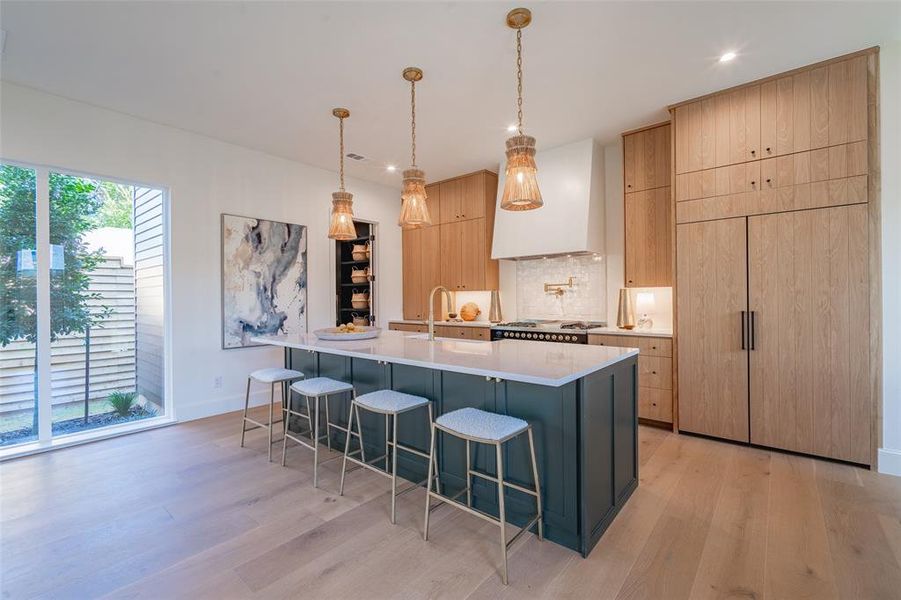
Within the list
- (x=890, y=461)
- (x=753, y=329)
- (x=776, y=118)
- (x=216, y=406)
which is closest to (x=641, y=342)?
(x=753, y=329)

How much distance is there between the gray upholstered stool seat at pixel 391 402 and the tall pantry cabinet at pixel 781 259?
97.1 inches

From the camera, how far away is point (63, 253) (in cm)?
352

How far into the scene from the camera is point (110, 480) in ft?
9.26

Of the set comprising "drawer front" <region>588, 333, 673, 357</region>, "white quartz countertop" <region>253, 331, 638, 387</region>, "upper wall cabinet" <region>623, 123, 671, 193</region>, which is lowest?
"drawer front" <region>588, 333, 673, 357</region>

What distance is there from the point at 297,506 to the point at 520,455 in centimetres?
136

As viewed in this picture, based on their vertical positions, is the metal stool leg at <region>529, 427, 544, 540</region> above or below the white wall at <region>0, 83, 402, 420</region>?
below

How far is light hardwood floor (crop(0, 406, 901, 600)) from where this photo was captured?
5.85ft

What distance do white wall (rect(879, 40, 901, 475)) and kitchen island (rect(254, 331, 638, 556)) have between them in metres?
1.84

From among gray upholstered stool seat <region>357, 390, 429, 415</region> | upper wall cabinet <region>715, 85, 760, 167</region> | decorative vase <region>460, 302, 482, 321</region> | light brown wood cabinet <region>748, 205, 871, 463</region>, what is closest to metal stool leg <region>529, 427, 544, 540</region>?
Result: gray upholstered stool seat <region>357, 390, 429, 415</region>

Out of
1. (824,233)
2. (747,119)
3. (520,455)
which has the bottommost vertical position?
(520,455)

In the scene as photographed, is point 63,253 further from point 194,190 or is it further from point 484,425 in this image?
point 484,425

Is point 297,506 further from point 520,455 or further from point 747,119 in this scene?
point 747,119

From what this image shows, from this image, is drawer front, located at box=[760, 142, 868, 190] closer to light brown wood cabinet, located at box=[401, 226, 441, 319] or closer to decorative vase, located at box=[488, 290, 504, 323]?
decorative vase, located at box=[488, 290, 504, 323]

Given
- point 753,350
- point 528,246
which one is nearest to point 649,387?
point 753,350
